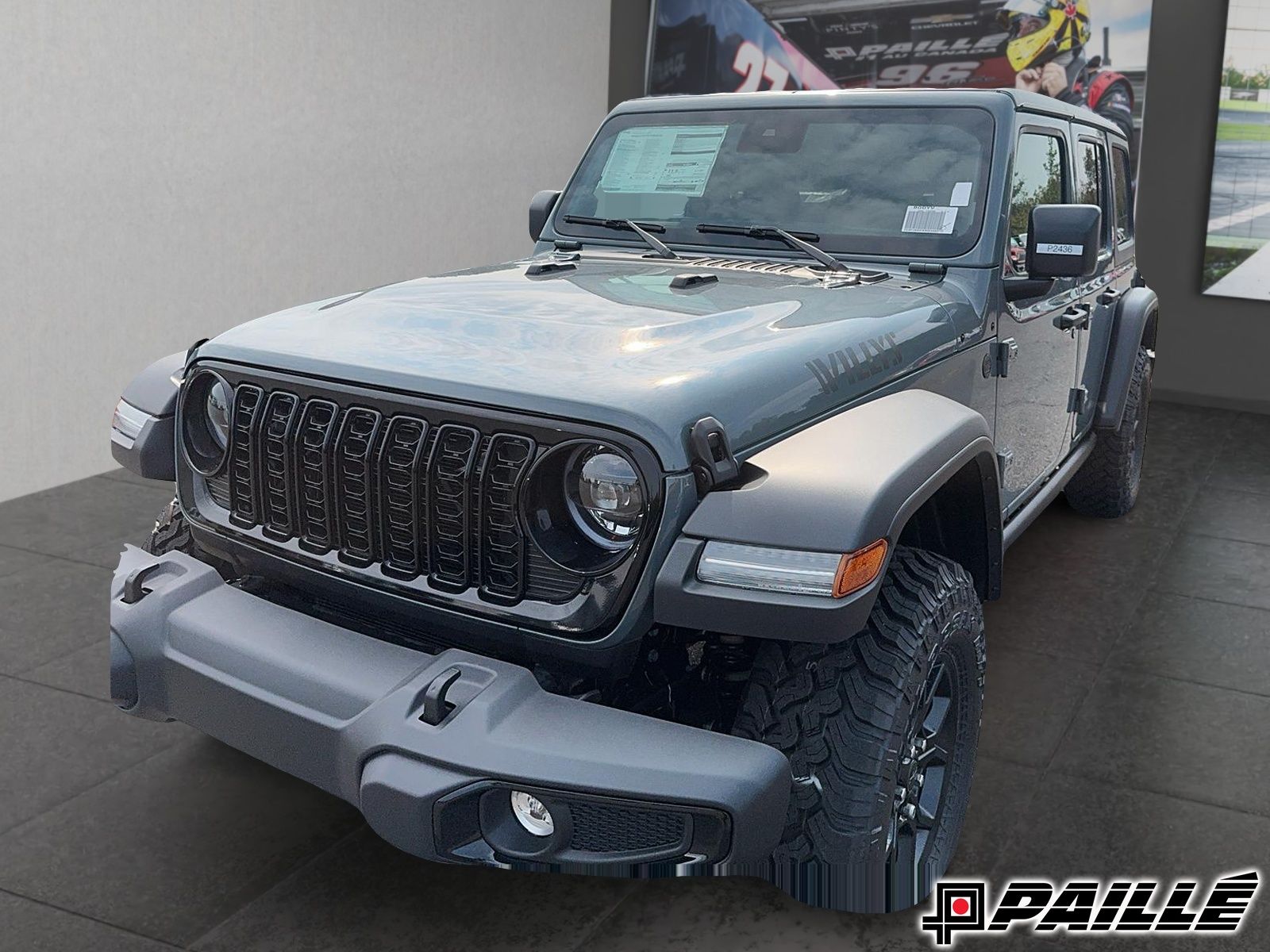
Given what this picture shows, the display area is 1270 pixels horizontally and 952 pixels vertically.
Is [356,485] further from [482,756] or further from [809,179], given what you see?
[809,179]

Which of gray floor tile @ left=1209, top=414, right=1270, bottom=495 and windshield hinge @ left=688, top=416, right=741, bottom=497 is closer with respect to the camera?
windshield hinge @ left=688, top=416, right=741, bottom=497

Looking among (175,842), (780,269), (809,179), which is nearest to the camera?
(175,842)

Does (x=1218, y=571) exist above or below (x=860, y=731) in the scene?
below

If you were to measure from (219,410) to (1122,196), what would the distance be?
3995mm

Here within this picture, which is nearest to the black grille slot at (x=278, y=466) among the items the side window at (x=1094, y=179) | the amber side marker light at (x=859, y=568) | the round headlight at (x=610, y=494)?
the round headlight at (x=610, y=494)

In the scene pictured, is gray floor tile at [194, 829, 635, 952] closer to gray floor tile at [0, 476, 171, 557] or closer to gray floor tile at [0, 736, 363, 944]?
gray floor tile at [0, 736, 363, 944]

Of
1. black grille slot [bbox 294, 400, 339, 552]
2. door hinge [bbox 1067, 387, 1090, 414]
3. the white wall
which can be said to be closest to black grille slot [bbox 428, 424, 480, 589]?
black grille slot [bbox 294, 400, 339, 552]

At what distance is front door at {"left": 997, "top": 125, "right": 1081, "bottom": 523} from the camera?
3.58 meters

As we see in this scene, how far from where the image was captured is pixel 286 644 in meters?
2.39

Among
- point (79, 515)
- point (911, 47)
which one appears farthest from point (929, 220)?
point (911, 47)

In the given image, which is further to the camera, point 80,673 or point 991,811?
point 80,673

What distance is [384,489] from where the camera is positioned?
243cm

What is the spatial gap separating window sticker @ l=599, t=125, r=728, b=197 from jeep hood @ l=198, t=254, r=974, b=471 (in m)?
0.61

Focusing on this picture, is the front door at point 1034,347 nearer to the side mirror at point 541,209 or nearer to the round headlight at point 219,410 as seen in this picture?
the side mirror at point 541,209
